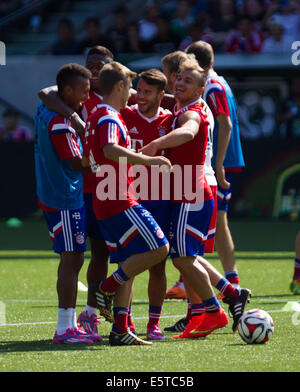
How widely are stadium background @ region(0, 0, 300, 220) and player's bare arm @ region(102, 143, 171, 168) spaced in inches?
477

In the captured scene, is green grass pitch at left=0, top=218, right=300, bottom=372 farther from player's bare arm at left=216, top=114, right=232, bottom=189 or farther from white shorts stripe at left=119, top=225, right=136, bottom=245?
player's bare arm at left=216, top=114, right=232, bottom=189

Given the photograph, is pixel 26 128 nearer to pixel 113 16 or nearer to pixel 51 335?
pixel 113 16

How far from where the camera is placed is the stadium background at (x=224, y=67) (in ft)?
58.9

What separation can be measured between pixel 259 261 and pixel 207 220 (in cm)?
561

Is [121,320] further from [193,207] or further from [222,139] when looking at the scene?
[222,139]

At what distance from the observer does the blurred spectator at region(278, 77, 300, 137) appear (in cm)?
1912

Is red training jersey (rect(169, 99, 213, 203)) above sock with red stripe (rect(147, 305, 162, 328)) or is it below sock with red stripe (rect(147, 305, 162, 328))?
above

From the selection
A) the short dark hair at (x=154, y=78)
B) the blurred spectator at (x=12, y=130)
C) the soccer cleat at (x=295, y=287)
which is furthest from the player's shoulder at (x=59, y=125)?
the blurred spectator at (x=12, y=130)

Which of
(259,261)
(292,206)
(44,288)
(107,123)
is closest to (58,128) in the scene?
(107,123)

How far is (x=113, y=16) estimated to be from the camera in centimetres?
2325

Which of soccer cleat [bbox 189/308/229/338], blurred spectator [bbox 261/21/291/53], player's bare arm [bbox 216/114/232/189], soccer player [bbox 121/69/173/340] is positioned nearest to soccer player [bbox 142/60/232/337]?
soccer cleat [bbox 189/308/229/338]

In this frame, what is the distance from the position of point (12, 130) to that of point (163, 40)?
12.8 feet

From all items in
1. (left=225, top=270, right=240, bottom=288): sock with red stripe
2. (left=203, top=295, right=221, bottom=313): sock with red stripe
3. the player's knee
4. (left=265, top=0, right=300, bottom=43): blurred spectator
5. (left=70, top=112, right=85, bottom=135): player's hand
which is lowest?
(left=225, top=270, right=240, bottom=288): sock with red stripe
